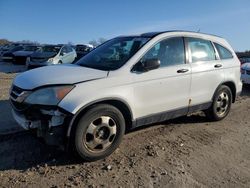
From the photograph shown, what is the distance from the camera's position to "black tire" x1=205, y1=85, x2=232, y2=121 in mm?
6812

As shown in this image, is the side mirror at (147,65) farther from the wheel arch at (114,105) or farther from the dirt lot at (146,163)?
the dirt lot at (146,163)

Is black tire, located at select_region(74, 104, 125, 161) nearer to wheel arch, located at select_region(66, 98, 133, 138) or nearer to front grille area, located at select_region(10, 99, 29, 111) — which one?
wheel arch, located at select_region(66, 98, 133, 138)

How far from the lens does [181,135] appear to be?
608 centimetres

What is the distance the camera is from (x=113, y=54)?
565 centimetres

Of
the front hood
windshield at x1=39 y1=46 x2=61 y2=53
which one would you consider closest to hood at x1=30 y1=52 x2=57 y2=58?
windshield at x1=39 y1=46 x2=61 y2=53

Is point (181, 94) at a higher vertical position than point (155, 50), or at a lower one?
lower

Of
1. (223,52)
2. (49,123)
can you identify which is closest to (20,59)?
(223,52)

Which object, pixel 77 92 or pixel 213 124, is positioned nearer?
pixel 77 92

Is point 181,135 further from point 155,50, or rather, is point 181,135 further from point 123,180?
point 123,180

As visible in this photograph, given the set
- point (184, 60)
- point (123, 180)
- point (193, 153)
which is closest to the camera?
point (123, 180)

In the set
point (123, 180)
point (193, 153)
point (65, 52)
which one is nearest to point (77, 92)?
point (123, 180)

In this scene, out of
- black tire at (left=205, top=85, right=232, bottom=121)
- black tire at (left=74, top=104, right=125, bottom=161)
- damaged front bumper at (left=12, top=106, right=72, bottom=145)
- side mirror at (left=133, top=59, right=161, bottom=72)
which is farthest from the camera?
black tire at (left=205, top=85, right=232, bottom=121)

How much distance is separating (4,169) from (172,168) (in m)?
2.26

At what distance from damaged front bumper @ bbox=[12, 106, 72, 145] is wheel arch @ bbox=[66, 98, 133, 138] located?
3.1 inches
